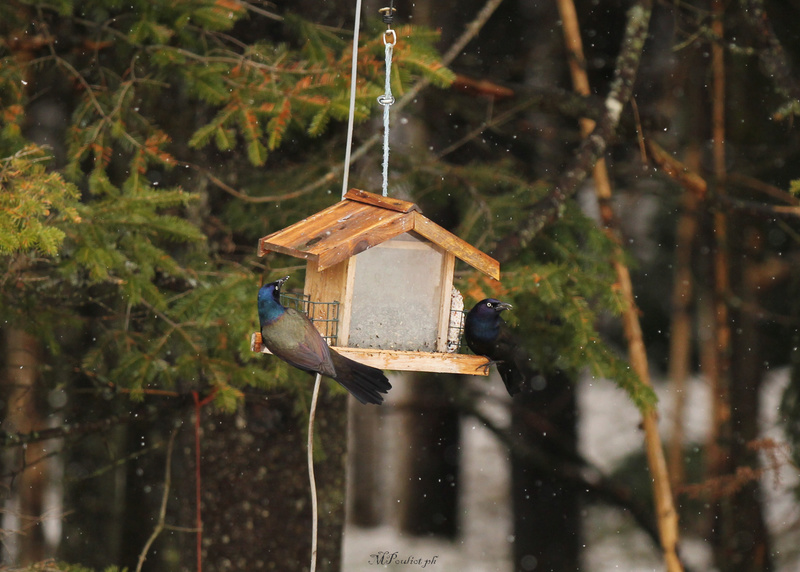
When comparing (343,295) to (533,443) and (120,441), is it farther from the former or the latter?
(533,443)

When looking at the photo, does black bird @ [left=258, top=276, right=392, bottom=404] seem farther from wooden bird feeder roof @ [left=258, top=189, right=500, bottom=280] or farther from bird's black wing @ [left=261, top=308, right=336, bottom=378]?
wooden bird feeder roof @ [left=258, top=189, right=500, bottom=280]

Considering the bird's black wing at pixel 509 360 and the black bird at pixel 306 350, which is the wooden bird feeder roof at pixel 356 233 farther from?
the bird's black wing at pixel 509 360

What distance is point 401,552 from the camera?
7863 millimetres

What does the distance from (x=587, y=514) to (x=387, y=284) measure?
605 cm

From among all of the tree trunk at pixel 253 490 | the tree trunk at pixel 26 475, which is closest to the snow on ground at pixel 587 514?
the tree trunk at pixel 26 475

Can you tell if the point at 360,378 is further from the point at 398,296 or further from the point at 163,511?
the point at 163,511

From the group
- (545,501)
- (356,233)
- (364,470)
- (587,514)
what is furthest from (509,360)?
(364,470)

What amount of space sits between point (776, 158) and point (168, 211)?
4382mm

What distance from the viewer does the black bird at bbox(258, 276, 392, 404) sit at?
7.06 feet

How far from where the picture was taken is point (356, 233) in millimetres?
2227

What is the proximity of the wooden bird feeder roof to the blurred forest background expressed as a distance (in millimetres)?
753

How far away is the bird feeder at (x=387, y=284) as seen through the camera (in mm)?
2312

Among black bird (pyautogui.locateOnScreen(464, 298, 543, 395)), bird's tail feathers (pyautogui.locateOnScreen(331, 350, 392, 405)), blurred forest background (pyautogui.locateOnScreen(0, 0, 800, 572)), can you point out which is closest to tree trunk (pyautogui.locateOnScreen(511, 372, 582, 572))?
blurred forest background (pyautogui.locateOnScreen(0, 0, 800, 572))

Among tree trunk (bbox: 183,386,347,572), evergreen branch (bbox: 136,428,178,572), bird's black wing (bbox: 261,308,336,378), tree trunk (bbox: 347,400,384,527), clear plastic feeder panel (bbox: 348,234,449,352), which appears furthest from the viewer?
tree trunk (bbox: 347,400,384,527)
